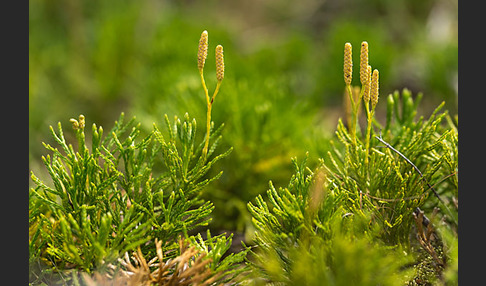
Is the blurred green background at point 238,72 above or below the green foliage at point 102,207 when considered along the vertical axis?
above

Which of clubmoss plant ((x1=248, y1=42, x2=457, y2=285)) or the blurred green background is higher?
the blurred green background

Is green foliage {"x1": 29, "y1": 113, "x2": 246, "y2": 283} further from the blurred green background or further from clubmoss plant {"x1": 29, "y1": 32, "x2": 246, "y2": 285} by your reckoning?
the blurred green background

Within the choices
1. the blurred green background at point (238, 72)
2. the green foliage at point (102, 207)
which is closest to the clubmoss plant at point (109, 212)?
the green foliage at point (102, 207)

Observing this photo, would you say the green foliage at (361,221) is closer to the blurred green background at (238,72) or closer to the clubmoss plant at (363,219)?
the clubmoss plant at (363,219)

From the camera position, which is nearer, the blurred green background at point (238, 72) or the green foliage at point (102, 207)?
the green foliage at point (102, 207)

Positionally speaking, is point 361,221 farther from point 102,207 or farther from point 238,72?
point 238,72

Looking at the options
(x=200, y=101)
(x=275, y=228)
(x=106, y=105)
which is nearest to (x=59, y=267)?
(x=275, y=228)

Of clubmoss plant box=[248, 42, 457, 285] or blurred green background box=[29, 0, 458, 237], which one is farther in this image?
blurred green background box=[29, 0, 458, 237]

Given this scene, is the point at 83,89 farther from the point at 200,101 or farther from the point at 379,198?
the point at 379,198

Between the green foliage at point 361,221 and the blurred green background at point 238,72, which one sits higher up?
the blurred green background at point 238,72

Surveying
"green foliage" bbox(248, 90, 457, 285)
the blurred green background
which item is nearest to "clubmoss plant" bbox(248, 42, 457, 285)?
"green foliage" bbox(248, 90, 457, 285)
